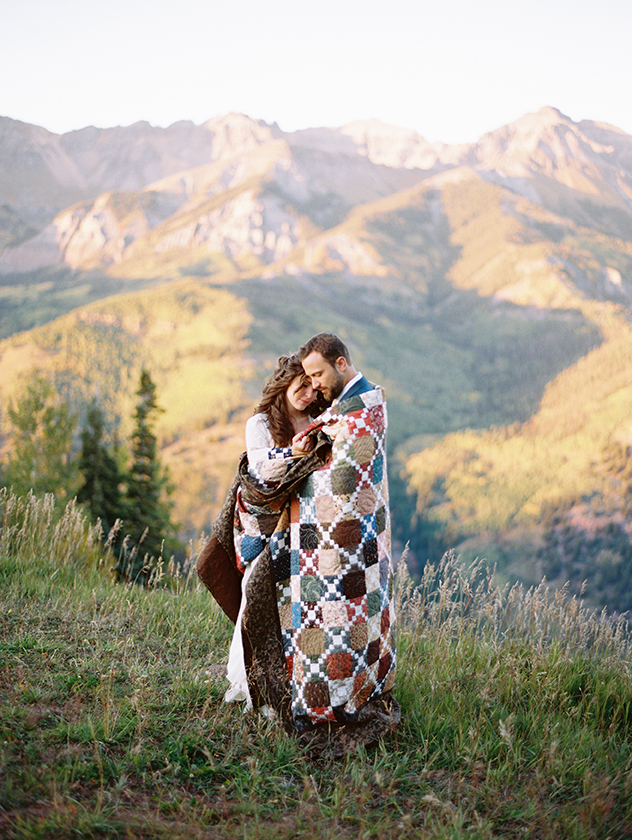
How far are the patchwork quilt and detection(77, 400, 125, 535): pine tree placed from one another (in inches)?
678

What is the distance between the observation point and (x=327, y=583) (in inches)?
133

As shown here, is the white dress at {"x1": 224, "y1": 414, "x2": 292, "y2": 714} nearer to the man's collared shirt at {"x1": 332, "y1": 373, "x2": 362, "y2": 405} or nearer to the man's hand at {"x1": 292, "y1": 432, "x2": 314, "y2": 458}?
the man's hand at {"x1": 292, "y1": 432, "x2": 314, "y2": 458}

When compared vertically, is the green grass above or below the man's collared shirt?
below

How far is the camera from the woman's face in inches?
148

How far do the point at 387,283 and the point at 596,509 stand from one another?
361 ft

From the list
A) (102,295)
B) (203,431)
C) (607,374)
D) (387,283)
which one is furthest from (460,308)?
(203,431)

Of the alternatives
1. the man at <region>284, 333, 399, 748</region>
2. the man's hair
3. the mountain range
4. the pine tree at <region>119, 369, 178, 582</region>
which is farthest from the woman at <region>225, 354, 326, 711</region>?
the mountain range

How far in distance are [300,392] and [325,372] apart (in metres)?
0.34

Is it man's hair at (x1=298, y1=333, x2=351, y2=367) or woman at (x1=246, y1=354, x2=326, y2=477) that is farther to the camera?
woman at (x1=246, y1=354, x2=326, y2=477)

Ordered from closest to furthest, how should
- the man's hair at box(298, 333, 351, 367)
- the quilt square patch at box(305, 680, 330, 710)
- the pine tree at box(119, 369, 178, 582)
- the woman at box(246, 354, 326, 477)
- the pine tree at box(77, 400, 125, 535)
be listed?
the quilt square patch at box(305, 680, 330, 710)
the man's hair at box(298, 333, 351, 367)
the woman at box(246, 354, 326, 477)
the pine tree at box(119, 369, 178, 582)
the pine tree at box(77, 400, 125, 535)

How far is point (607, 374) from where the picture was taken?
402 feet

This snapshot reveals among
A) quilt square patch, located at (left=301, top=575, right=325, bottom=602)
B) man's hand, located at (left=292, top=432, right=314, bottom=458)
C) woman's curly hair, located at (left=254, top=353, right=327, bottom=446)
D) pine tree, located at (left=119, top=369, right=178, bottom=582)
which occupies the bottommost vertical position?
pine tree, located at (left=119, top=369, right=178, bottom=582)

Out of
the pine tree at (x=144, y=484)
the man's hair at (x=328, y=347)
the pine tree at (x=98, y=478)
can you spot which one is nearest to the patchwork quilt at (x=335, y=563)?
the man's hair at (x=328, y=347)

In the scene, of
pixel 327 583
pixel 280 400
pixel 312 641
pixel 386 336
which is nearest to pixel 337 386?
pixel 280 400
